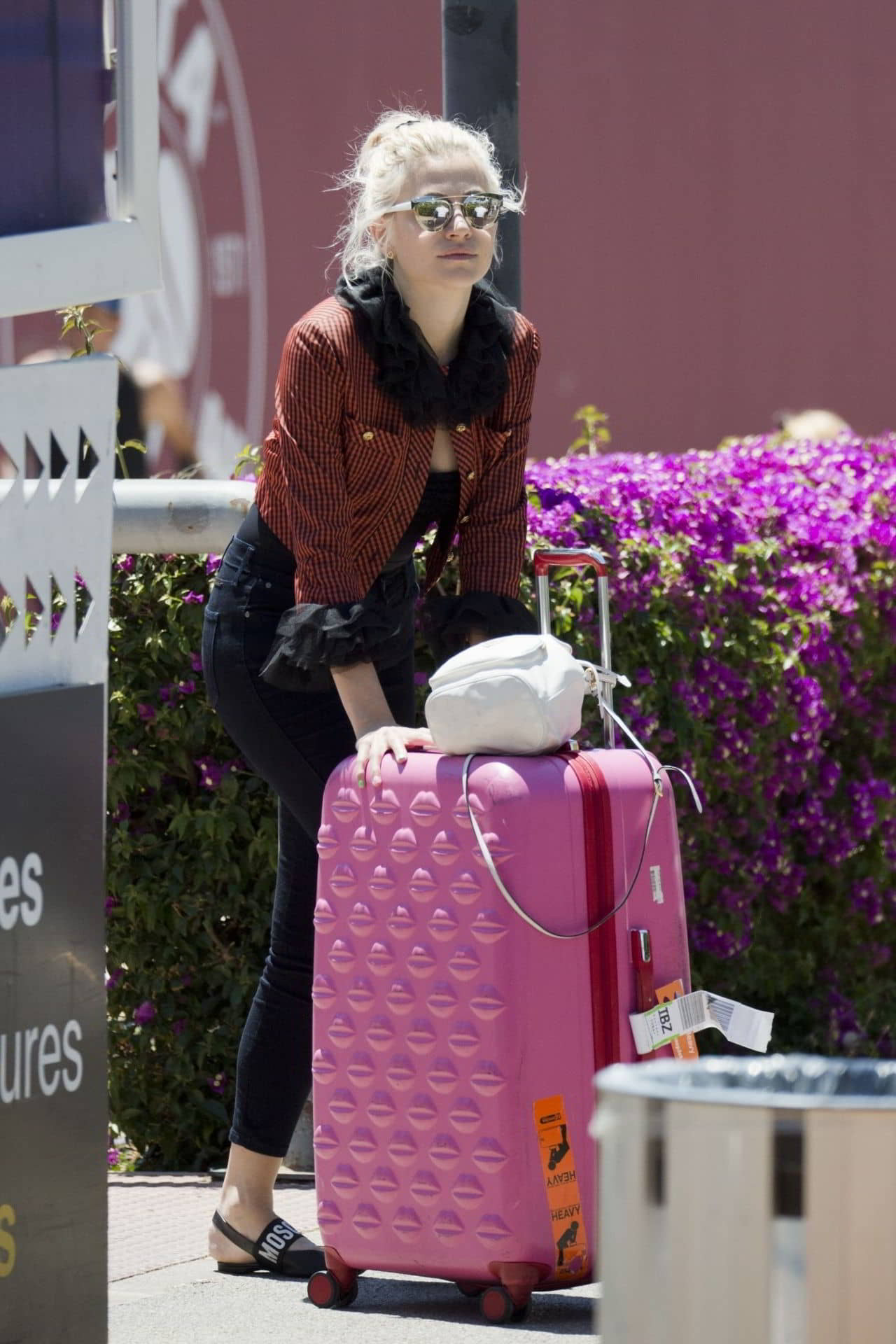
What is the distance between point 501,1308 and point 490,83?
2.64 meters

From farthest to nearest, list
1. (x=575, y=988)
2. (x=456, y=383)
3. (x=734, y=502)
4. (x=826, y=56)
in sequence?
(x=826, y=56) → (x=734, y=502) → (x=456, y=383) → (x=575, y=988)

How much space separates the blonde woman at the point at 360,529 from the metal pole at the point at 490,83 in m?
0.97

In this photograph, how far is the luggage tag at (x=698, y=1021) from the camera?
327 cm

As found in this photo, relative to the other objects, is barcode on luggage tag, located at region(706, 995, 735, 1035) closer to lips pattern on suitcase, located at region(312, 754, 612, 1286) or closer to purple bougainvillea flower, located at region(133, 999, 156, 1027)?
lips pattern on suitcase, located at region(312, 754, 612, 1286)

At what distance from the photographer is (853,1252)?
5.43ft

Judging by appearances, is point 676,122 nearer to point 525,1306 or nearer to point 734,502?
point 734,502

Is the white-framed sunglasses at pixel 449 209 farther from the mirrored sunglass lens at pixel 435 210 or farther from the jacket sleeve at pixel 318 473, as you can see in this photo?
the jacket sleeve at pixel 318 473

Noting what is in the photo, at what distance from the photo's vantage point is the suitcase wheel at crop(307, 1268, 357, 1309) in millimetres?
3451

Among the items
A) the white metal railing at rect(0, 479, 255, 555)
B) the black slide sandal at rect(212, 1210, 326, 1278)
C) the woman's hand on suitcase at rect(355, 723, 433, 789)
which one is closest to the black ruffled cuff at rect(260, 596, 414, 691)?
the woman's hand on suitcase at rect(355, 723, 433, 789)

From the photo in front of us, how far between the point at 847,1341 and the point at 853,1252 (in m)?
0.07

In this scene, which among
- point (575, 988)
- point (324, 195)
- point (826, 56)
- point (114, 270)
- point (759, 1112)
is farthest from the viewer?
point (324, 195)

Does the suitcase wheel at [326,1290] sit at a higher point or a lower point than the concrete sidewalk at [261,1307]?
higher

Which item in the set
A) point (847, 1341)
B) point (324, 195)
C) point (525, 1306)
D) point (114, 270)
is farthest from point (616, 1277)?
point (324, 195)

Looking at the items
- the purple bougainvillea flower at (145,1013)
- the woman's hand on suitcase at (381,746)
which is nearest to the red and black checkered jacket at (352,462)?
the woman's hand on suitcase at (381,746)
